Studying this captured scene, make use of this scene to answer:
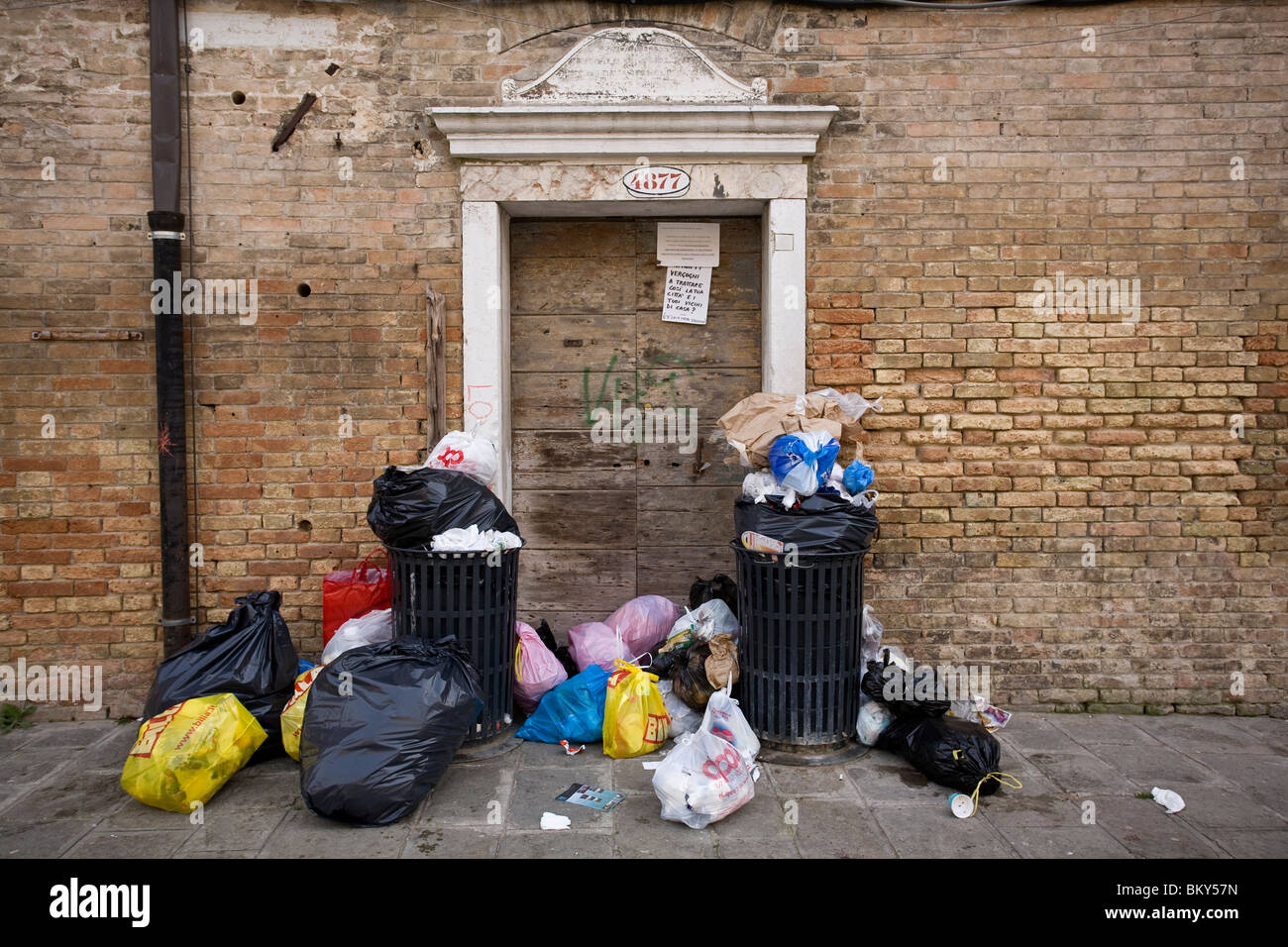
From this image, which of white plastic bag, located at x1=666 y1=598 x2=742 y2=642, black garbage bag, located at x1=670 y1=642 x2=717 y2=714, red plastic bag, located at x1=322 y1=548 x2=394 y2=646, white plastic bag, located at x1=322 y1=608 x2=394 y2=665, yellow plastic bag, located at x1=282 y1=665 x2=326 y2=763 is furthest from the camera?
red plastic bag, located at x1=322 y1=548 x2=394 y2=646

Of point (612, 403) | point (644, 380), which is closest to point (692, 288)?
point (644, 380)

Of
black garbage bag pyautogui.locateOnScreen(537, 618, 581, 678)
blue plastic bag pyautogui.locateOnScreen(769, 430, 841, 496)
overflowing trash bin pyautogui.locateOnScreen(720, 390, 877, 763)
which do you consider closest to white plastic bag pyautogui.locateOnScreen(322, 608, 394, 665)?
black garbage bag pyautogui.locateOnScreen(537, 618, 581, 678)

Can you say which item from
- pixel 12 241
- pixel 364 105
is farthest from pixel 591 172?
pixel 12 241

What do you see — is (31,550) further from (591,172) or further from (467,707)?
(591,172)

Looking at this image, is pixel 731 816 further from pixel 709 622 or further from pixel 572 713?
pixel 709 622

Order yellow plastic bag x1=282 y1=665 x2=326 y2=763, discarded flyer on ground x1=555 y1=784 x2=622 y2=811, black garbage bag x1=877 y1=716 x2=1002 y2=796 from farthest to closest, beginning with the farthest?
yellow plastic bag x1=282 y1=665 x2=326 y2=763, black garbage bag x1=877 y1=716 x2=1002 y2=796, discarded flyer on ground x1=555 y1=784 x2=622 y2=811

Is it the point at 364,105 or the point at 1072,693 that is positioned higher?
the point at 364,105

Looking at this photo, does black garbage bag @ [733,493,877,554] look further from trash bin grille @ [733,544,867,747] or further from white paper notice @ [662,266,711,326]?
white paper notice @ [662,266,711,326]

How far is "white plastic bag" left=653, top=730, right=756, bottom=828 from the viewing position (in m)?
3.36

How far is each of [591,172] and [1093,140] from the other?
110 inches

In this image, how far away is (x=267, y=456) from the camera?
15.5ft

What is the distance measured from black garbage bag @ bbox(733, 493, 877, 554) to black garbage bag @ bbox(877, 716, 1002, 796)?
2.90ft

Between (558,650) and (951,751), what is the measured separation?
2138 mm

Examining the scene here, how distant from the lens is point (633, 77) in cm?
470
